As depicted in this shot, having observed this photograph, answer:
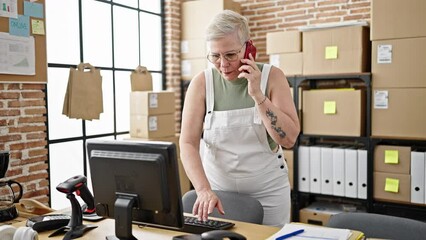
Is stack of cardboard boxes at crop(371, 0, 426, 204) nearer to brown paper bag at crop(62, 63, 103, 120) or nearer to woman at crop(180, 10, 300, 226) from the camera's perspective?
woman at crop(180, 10, 300, 226)

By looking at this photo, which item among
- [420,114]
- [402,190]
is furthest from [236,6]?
[402,190]

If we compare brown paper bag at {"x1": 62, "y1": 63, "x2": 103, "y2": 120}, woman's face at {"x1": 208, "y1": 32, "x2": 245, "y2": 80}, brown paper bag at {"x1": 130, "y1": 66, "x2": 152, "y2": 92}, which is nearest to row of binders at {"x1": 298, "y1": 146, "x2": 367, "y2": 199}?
brown paper bag at {"x1": 130, "y1": 66, "x2": 152, "y2": 92}

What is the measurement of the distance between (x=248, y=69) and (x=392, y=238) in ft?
2.73

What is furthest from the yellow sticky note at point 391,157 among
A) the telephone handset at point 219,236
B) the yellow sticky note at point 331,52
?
the telephone handset at point 219,236

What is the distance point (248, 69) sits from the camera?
5.85 feet

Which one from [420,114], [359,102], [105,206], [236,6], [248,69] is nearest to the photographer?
[105,206]

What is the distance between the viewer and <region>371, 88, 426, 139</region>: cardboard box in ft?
11.6

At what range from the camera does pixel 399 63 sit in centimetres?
359

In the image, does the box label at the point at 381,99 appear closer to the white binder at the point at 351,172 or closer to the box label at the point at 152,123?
the white binder at the point at 351,172

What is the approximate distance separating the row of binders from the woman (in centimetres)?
198

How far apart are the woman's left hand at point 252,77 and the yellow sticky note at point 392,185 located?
92.1 inches

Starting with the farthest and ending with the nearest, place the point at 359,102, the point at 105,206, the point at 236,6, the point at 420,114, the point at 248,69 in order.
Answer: the point at 236,6, the point at 359,102, the point at 420,114, the point at 248,69, the point at 105,206

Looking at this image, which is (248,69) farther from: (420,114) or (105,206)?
(420,114)

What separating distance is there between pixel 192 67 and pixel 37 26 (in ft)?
6.41
